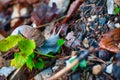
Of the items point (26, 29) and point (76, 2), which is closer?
point (26, 29)

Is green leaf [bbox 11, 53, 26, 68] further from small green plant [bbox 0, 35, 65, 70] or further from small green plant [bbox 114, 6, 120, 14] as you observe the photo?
small green plant [bbox 114, 6, 120, 14]

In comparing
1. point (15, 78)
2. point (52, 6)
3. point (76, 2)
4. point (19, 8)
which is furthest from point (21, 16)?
point (15, 78)

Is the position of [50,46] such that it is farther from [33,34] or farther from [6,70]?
[6,70]

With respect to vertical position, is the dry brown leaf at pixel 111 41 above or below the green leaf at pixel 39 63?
above

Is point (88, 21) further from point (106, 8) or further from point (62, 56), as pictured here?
point (62, 56)

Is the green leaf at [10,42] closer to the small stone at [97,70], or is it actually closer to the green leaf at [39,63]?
the green leaf at [39,63]

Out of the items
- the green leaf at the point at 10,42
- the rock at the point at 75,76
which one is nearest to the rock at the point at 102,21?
the rock at the point at 75,76
